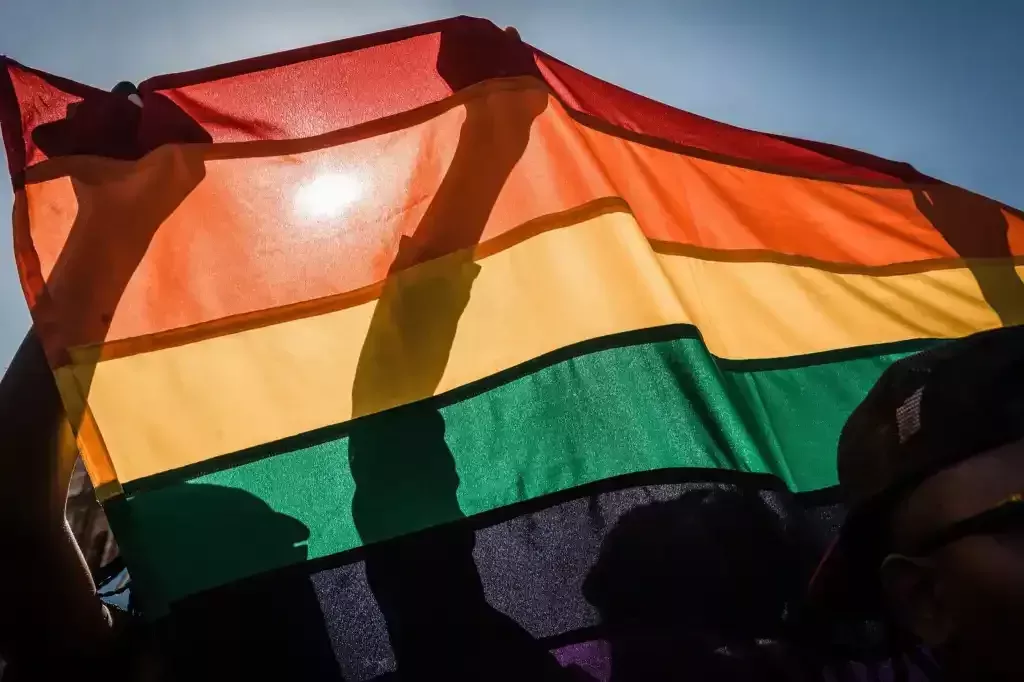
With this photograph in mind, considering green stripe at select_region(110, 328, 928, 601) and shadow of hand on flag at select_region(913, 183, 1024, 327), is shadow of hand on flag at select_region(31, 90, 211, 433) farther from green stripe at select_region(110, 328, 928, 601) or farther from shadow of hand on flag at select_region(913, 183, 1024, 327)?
shadow of hand on flag at select_region(913, 183, 1024, 327)

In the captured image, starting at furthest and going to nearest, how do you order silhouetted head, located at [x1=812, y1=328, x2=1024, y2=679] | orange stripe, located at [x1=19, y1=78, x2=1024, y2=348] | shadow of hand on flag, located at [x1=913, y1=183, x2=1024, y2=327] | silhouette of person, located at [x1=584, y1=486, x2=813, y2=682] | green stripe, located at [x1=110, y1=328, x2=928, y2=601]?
shadow of hand on flag, located at [x1=913, y1=183, x2=1024, y2=327], orange stripe, located at [x1=19, y1=78, x2=1024, y2=348], green stripe, located at [x1=110, y1=328, x2=928, y2=601], silhouette of person, located at [x1=584, y1=486, x2=813, y2=682], silhouetted head, located at [x1=812, y1=328, x2=1024, y2=679]

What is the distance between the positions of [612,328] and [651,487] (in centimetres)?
40

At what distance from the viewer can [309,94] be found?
2.11m

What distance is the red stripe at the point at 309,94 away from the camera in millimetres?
1892

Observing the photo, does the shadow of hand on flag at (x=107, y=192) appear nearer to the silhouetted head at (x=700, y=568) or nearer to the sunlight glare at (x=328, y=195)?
the sunlight glare at (x=328, y=195)

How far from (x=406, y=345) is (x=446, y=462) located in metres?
0.32

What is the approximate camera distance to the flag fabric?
1.59 m

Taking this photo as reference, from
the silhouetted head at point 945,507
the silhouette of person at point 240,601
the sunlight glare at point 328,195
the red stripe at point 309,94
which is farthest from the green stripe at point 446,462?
the red stripe at point 309,94

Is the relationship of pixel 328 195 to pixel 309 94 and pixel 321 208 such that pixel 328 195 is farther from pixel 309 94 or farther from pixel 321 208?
pixel 309 94

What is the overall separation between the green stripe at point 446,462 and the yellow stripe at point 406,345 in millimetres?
56

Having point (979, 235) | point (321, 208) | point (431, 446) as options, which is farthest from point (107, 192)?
point (979, 235)

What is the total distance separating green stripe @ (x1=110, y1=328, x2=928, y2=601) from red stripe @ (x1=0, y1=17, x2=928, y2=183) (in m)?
0.87

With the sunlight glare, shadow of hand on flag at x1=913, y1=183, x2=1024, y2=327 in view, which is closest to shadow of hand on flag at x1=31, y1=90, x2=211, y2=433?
the sunlight glare

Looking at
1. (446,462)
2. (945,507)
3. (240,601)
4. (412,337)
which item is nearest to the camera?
(945,507)
